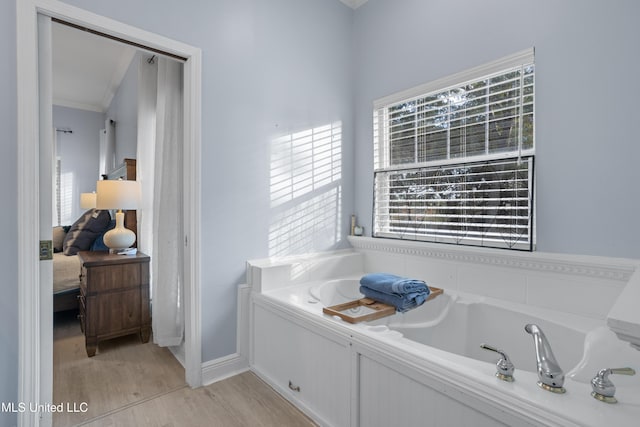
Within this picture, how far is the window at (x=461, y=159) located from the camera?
1.91 m

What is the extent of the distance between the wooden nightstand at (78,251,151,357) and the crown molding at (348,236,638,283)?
1983 millimetres

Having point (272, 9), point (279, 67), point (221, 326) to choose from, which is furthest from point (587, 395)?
point (272, 9)

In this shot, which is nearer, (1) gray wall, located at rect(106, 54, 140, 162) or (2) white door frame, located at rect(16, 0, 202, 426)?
(2) white door frame, located at rect(16, 0, 202, 426)

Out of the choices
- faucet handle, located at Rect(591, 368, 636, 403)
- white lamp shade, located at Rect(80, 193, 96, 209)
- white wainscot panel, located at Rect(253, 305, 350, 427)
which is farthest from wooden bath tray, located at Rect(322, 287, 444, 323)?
white lamp shade, located at Rect(80, 193, 96, 209)

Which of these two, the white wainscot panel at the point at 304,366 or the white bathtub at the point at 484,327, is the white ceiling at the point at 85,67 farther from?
the white bathtub at the point at 484,327

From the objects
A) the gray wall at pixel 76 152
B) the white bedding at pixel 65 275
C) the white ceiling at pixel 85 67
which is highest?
the white ceiling at pixel 85 67

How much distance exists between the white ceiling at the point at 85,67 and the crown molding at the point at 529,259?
2981 mm

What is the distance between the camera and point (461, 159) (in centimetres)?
219

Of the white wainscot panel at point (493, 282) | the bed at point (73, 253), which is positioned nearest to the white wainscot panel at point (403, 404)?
the white wainscot panel at point (493, 282)

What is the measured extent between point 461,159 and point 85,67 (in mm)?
4325

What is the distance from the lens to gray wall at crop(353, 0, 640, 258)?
1543mm

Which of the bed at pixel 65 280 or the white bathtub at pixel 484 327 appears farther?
the bed at pixel 65 280

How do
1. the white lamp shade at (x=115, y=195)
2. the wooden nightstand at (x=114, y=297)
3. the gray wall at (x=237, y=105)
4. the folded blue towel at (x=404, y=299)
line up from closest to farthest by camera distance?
the folded blue towel at (x=404, y=299) < the gray wall at (x=237, y=105) < the wooden nightstand at (x=114, y=297) < the white lamp shade at (x=115, y=195)

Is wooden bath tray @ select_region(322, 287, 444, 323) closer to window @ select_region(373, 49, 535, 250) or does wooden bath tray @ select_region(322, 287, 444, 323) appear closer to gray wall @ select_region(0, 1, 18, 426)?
window @ select_region(373, 49, 535, 250)
